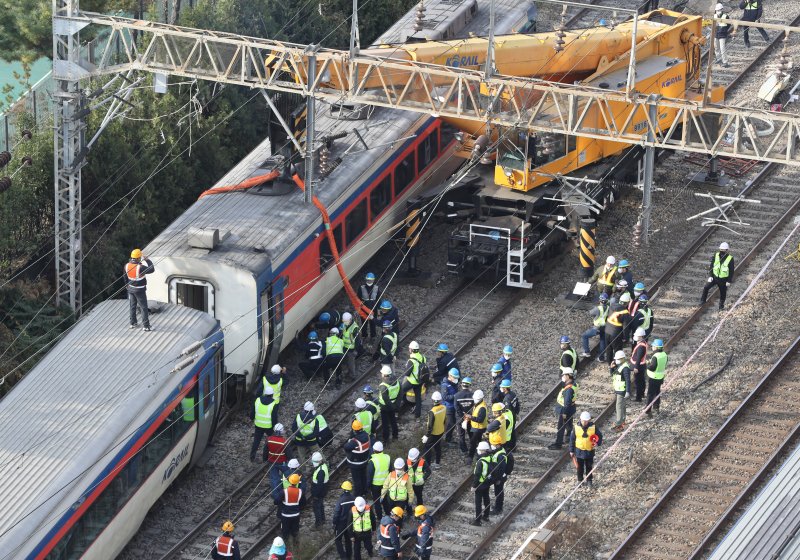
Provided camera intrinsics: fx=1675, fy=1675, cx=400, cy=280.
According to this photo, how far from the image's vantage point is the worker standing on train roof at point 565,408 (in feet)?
92.7

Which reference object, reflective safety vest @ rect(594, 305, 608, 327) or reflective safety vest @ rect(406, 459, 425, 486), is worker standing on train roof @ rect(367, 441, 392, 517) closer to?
reflective safety vest @ rect(406, 459, 425, 486)

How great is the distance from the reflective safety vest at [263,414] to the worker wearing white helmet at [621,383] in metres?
5.99

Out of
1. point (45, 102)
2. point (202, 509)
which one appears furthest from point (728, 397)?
point (45, 102)

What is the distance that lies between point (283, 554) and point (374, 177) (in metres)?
11.2

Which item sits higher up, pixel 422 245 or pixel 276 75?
pixel 276 75

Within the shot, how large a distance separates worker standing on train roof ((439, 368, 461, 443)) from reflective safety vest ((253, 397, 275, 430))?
3.07 m

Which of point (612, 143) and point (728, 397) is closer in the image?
point (728, 397)

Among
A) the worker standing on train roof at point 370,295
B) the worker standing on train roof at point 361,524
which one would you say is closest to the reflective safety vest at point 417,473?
the worker standing on train roof at point 361,524

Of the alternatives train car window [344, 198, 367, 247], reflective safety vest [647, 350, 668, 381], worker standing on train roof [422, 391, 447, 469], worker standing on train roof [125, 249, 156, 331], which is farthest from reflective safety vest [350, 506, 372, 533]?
train car window [344, 198, 367, 247]

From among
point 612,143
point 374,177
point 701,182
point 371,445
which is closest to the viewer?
point 371,445

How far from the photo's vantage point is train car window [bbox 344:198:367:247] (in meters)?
32.8

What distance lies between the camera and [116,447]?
80.5 ft

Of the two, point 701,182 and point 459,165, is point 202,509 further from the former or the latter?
point 701,182

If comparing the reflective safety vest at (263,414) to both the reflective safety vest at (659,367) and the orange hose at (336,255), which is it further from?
the reflective safety vest at (659,367)
